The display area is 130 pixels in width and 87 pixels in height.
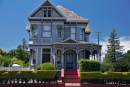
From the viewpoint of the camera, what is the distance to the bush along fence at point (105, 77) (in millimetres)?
19297

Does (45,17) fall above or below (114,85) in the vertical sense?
above

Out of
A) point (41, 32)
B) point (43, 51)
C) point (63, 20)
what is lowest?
point (43, 51)

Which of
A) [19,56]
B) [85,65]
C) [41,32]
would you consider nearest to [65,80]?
[85,65]

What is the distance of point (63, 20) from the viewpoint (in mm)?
27688

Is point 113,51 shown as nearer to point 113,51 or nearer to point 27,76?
point 113,51

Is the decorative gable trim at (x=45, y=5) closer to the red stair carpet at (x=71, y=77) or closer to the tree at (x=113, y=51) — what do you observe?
the red stair carpet at (x=71, y=77)

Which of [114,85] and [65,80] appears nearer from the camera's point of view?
[114,85]

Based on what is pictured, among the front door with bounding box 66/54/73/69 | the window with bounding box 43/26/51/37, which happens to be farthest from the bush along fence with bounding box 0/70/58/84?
the window with bounding box 43/26/51/37

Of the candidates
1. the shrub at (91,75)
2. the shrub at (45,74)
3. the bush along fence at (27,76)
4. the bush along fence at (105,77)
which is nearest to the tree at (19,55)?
the bush along fence at (27,76)

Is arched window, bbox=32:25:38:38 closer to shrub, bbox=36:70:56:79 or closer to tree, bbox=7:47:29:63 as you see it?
shrub, bbox=36:70:56:79

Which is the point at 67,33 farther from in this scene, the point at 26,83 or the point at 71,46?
the point at 26,83

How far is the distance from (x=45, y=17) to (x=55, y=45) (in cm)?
543

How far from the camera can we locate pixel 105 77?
19312 millimetres

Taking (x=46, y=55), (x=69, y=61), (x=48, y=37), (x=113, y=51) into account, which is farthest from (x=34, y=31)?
(x=113, y=51)
